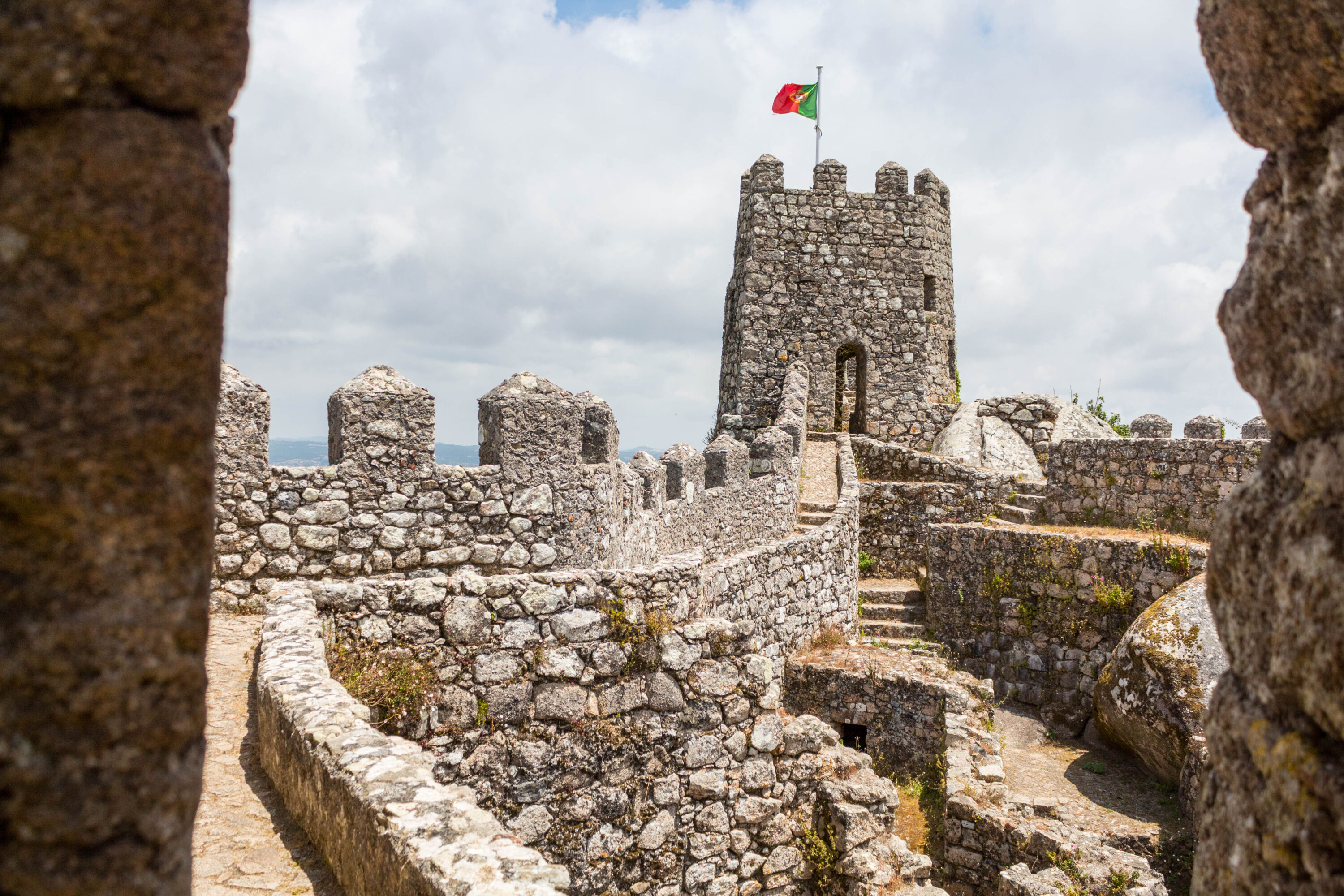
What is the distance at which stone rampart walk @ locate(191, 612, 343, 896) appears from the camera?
3402 millimetres

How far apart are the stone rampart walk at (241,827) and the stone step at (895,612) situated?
9.42 m

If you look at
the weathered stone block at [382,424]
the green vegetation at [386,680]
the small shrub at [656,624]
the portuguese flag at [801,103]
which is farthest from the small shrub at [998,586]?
the portuguese flag at [801,103]

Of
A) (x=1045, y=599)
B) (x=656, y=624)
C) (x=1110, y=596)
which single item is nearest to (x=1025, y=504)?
(x=1045, y=599)

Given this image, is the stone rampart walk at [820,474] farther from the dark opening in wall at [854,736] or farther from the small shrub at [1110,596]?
the dark opening in wall at [854,736]

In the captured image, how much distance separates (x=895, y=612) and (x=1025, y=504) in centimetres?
296

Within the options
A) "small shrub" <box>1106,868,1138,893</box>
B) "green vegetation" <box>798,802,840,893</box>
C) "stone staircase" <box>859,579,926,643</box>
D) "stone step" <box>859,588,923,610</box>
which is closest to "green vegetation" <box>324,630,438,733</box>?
"green vegetation" <box>798,802,840,893</box>

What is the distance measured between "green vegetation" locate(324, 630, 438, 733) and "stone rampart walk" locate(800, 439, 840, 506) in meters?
9.86

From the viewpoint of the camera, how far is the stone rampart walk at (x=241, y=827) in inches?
134

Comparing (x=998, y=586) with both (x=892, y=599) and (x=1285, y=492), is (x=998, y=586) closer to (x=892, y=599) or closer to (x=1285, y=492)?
(x=892, y=599)

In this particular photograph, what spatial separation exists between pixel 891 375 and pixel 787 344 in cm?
261

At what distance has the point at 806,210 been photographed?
19.8m

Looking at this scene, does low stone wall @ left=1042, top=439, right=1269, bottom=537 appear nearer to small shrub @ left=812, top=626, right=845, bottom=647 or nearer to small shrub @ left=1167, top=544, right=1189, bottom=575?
small shrub @ left=1167, top=544, right=1189, bottom=575

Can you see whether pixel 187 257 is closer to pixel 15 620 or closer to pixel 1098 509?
pixel 15 620

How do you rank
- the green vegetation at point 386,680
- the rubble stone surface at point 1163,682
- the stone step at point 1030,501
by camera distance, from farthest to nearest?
the stone step at point 1030,501 < the rubble stone surface at point 1163,682 < the green vegetation at point 386,680
